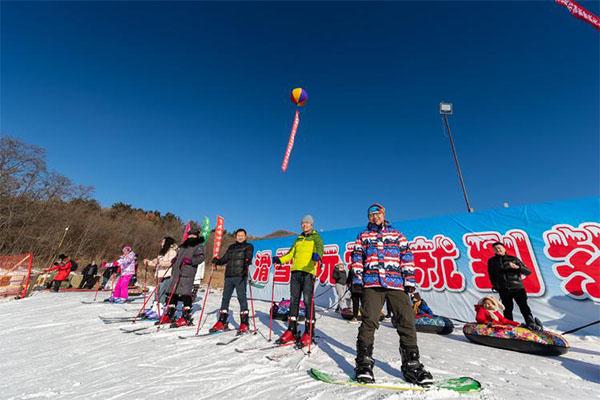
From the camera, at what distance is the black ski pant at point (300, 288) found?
14.3 feet

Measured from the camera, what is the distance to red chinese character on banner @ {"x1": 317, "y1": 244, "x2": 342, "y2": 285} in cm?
1072

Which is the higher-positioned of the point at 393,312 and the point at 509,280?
the point at 509,280

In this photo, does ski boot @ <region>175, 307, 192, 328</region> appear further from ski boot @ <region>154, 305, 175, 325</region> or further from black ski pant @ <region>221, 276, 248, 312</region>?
black ski pant @ <region>221, 276, 248, 312</region>

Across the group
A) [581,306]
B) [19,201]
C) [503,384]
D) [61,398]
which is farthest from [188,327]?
[19,201]

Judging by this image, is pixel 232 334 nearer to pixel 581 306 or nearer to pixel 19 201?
pixel 581 306

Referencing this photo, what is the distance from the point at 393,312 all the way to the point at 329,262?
8.11 m

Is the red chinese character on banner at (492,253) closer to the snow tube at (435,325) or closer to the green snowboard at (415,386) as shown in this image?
the snow tube at (435,325)

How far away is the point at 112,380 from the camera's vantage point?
268 centimetres

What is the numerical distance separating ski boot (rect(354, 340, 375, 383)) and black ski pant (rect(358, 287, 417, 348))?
5 cm

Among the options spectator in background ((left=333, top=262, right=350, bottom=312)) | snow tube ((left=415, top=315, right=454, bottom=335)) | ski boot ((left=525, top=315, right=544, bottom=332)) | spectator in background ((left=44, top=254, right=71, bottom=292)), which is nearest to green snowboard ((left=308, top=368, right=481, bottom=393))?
ski boot ((left=525, top=315, right=544, bottom=332))

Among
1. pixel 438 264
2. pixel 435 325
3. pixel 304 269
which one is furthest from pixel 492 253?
pixel 304 269

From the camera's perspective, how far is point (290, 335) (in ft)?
13.5

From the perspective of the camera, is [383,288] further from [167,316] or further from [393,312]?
[167,316]

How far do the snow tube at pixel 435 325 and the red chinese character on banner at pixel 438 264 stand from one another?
1.76 metres
